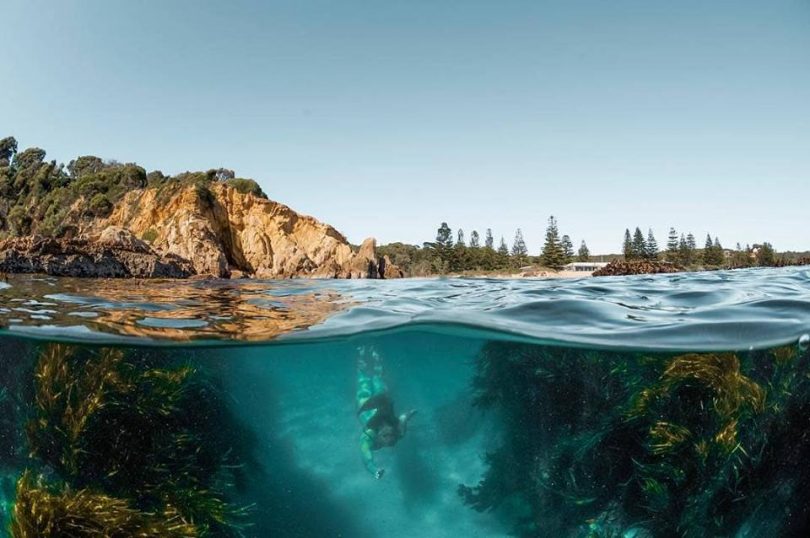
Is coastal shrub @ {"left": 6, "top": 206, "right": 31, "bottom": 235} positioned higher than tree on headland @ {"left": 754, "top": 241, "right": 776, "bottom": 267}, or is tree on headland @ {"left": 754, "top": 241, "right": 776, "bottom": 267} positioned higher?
coastal shrub @ {"left": 6, "top": 206, "right": 31, "bottom": 235}

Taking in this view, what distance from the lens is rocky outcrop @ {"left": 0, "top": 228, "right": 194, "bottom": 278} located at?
1825 centimetres

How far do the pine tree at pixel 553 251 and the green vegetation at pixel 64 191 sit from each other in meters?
48.6

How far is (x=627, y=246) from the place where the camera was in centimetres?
8556

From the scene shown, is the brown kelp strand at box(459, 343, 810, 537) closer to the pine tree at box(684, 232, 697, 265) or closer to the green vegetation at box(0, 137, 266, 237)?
the green vegetation at box(0, 137, 266, 237)

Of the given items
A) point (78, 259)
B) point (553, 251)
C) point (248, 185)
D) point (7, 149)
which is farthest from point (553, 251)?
point (7, 149)

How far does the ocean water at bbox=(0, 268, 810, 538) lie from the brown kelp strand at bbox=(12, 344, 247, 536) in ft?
0.08

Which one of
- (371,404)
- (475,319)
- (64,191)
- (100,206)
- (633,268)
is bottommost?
(371,404)

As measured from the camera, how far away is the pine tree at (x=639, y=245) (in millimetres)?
82000

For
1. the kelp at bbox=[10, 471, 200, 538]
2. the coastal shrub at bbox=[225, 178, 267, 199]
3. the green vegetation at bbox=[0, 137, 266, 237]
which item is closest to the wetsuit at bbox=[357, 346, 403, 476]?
the kelp at bbox=[10, 471, 200, 538]

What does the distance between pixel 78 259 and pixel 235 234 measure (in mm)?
22642

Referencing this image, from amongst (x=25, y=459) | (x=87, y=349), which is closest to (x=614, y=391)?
(x=87, y=349)

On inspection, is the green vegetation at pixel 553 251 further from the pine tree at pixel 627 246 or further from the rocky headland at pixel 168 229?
the rocky headland at pixel 168 229

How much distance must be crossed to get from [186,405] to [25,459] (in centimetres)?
244

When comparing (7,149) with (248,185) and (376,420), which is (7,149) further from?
(376,420)
